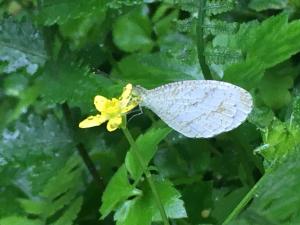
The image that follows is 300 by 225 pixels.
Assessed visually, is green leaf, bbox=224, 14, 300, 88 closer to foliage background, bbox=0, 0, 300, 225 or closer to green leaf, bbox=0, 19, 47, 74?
foliage background, bbox=0, 0, 300, 225

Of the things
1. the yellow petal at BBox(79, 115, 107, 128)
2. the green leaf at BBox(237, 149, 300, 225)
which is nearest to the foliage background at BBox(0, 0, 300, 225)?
the green leaf at BBox(237, 149, 300, 225)

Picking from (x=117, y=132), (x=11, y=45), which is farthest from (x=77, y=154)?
(x=11, y=45)

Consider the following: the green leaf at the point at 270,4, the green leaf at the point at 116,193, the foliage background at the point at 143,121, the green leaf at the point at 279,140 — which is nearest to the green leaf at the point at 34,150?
the foliage background at the point at 143,121

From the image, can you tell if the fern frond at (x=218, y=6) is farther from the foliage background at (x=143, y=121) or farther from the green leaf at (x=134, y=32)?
the green leaf at (x=134, y=32)

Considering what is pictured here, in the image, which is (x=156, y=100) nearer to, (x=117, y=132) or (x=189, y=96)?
(x=189, y=96)

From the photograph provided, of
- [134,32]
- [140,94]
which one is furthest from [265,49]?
[134,32]

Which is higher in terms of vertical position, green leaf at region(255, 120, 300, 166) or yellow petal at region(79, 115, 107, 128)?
→ yellow petal at region(79, 115, 107, 128)
